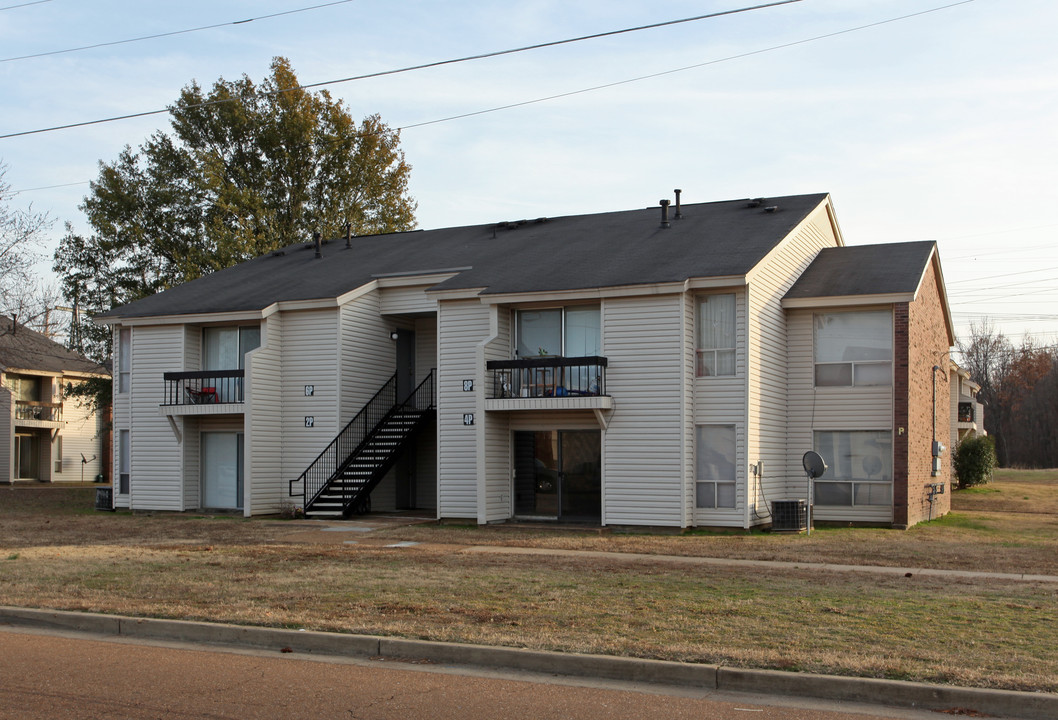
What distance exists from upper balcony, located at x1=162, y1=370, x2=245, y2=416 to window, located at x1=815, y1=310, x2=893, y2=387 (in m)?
14.1

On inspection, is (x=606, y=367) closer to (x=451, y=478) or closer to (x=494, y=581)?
(x=451, y=478)

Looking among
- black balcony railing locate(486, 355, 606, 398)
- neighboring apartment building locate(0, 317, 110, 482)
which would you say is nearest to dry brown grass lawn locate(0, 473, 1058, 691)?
black balcony railing locate(486, 355, 606, 398)

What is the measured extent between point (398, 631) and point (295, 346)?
17.7 metres

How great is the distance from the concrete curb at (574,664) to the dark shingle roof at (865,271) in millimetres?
16671

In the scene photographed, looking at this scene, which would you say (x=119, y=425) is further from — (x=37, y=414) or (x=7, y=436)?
(x=37, y=414)

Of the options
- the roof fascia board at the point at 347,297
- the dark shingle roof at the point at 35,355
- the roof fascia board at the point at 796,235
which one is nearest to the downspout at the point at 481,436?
the roof fascia board at the point at 347,297

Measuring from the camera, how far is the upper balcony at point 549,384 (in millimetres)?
22141

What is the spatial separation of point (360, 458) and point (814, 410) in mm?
11067

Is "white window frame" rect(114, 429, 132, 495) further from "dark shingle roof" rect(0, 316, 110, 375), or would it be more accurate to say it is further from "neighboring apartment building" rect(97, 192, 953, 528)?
"dark shingle roof" rect(0, 316, 110, 375)

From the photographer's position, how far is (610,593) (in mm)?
12500

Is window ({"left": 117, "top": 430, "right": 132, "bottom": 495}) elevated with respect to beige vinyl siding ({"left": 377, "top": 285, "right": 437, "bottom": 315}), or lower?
lower

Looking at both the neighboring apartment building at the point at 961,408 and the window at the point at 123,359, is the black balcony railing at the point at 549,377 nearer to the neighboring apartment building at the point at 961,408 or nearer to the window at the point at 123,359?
the window at the point at 123,359

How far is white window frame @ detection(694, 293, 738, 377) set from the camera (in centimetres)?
2202

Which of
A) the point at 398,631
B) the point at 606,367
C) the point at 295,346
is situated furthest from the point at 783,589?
the point at 295,346
